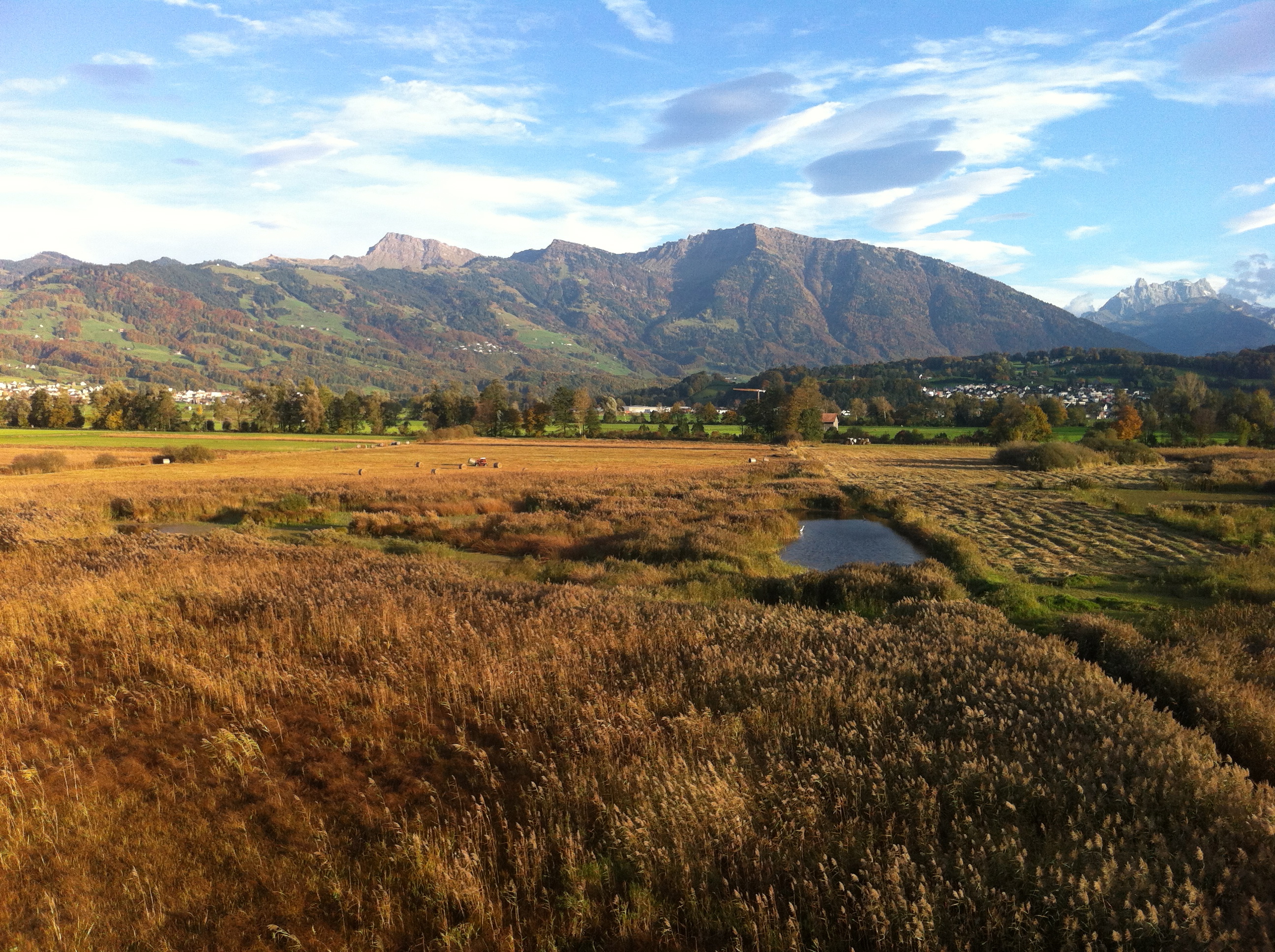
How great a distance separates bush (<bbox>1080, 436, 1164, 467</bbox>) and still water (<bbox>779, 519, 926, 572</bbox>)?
5588 centimetres

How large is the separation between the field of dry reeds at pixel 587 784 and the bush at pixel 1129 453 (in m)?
76.2

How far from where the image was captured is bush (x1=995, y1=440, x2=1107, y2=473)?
65.9 meters

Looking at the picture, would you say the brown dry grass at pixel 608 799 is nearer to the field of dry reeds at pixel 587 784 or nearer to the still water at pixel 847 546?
the field of dry reeds at pixel 587 784

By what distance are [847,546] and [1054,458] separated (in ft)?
171

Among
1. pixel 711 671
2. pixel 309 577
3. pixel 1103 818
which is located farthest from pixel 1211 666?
pixel 309 577

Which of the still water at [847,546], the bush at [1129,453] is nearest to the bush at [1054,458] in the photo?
the bush at [1129,453]

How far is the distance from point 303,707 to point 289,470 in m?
56.8

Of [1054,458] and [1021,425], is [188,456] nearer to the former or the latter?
[1054,458]

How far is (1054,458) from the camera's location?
66.2m

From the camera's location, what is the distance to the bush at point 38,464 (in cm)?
5419

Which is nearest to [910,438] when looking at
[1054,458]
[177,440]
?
[1054,458]

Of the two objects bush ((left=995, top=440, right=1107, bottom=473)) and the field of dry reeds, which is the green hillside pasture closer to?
the field of dry reeds

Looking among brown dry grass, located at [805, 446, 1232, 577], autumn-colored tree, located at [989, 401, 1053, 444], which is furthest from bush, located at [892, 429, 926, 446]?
brown dry grass, located at [805, 446, 1232, 577]

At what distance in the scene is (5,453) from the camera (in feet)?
216
